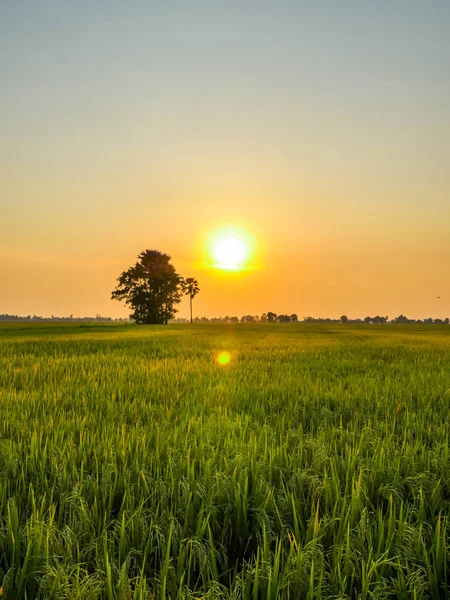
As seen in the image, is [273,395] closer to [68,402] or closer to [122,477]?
[68,402]

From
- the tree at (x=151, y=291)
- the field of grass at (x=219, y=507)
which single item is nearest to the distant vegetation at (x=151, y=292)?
the tree at (x=151, y=291)

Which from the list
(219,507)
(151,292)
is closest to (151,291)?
(151,292)

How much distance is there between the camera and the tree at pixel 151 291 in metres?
72.0

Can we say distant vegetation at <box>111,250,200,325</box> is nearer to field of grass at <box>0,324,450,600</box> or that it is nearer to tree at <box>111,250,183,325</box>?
tree at <box>111,250,183,325</box>

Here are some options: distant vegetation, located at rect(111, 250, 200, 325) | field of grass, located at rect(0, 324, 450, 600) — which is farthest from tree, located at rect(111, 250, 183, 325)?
field of grass, located at rect(0, 324, 450, 600)

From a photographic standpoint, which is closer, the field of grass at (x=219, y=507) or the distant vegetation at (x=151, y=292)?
the field of grass at (x=219, y=507)

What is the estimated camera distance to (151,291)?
2896 inches

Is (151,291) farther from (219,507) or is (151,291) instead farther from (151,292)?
(219,507)

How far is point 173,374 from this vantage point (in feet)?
26.6

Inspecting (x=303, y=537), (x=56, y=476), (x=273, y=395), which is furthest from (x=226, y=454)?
(x=273, y=395)

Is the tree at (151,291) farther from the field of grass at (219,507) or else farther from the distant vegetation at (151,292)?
the field of grass at (219,507)

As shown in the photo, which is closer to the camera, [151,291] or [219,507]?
[219,507]

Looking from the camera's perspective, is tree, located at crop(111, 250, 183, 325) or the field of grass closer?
the field of grass

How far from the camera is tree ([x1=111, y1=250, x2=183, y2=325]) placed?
236ft
